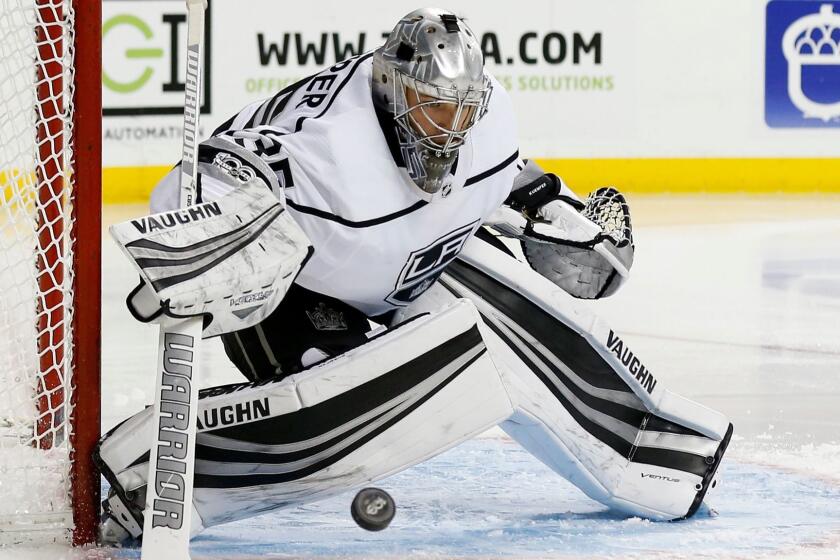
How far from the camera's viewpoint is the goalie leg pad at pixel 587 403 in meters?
2.45

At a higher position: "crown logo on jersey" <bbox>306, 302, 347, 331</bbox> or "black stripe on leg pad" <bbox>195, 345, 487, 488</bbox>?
"crown logo on jersey" <bbox>306, 302, 347, 331</bbox>

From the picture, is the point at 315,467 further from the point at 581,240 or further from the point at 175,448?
the point at 581,240

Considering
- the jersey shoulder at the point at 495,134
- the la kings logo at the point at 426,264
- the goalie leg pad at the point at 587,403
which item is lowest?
the goalie leg pad at the point at 587,403

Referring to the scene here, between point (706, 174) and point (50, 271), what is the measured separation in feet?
16.8

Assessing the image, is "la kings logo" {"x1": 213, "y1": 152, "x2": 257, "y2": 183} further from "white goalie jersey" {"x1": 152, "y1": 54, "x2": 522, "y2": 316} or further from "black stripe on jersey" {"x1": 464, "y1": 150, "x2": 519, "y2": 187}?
"black stripe on jersey" {"x1": 464, "y1": 150, "x2": 519, "y2": 187}

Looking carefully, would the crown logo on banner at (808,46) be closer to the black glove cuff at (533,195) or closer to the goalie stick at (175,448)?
the black glove cuff at (533,195)

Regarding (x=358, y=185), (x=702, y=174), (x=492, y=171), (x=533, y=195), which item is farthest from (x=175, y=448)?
(x=702, y=174)

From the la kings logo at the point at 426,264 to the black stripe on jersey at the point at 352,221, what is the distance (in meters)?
0.09

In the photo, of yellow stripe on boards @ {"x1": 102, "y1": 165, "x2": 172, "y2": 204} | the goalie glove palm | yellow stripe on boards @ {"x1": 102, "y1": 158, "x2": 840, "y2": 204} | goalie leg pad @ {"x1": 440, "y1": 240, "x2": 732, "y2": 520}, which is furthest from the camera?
yellow stripe on boards @ {"x1": 102, "y1": 158, "x2": 840, "y2": 204}

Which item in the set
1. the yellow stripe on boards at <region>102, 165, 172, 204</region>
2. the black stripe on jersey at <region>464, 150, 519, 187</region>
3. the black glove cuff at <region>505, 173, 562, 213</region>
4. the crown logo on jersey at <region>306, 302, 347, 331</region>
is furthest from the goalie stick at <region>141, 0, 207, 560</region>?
the yellow stripe on boards at <region>102, 165, 172, 204</region>

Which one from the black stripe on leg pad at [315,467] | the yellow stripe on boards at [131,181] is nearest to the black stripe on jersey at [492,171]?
the black stripe on leg pad at [315,467]

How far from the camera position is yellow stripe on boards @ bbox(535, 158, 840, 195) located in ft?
22.5

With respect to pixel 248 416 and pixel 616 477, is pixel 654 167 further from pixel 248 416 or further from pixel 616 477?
pixel 248 416

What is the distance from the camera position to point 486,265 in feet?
8.32
